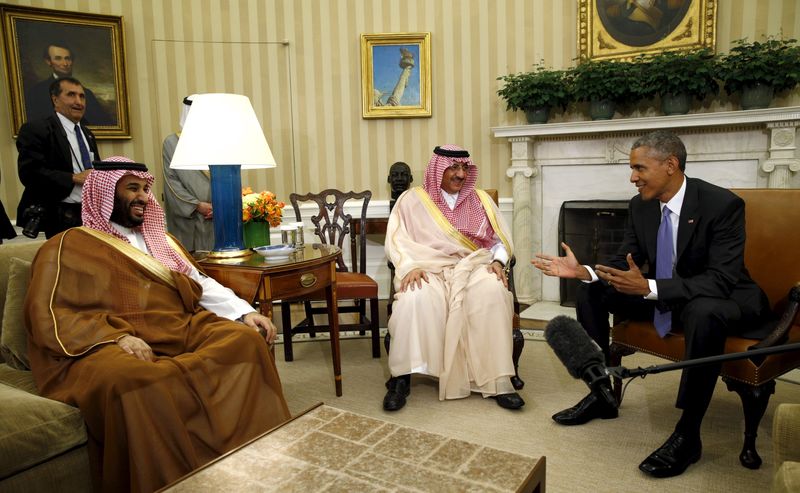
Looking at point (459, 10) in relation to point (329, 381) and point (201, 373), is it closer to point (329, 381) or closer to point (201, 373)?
point (329, 381)

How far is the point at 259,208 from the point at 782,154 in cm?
376

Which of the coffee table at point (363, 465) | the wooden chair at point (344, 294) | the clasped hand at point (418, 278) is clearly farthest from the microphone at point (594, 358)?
the wooden chair at point (344, 294)

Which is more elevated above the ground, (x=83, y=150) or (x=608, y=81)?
(x=608, y=81)

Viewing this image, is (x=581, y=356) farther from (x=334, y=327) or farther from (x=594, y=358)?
(x=334, y=327)

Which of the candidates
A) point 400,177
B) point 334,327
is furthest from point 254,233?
point 400,177

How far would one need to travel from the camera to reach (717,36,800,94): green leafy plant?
3.91 m

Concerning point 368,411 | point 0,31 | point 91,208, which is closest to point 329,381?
point 368,411

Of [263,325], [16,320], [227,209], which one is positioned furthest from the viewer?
[227,209]

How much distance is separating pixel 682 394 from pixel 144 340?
2109mm

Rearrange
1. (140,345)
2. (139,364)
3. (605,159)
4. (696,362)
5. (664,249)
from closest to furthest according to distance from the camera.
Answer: (696,362) → (139,364) → (140,345) → (664,249) → (605,159)

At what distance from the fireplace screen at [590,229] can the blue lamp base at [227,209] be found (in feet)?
10.0

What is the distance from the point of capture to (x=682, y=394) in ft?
7.35

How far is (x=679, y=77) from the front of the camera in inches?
163

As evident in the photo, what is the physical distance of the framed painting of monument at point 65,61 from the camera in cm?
441
